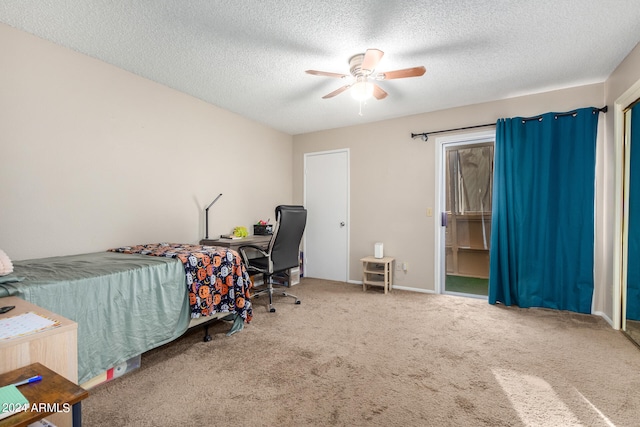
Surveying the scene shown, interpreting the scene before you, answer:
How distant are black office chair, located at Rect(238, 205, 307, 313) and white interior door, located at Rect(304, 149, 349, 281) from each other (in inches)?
50.6

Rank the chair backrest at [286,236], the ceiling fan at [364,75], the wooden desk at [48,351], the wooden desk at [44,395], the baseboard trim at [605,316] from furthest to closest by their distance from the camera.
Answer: the chair backrest at [286,236], the baseboard trim at [605,316], the ceiling fan at [364,75], the wooden desk at [48,351], the wooden desk at [44,395]

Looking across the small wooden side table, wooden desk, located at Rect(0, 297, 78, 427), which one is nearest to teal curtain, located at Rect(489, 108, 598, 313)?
the small wooden side table

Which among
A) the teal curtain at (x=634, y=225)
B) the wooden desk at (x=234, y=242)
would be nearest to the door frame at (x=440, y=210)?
the teal curtain at (x=634, y=225)

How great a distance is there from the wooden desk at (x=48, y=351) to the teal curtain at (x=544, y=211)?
3748 millimetres

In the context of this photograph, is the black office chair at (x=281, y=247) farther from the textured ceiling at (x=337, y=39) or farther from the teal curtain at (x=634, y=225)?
the teal curtain at (x=634, y=225)

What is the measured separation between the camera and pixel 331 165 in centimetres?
478

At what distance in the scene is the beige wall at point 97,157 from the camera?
222 centimetres

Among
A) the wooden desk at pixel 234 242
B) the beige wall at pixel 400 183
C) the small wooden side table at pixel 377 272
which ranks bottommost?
the small wooden side table at pixel 377 272

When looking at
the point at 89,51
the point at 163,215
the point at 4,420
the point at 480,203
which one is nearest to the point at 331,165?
the point at 480,203

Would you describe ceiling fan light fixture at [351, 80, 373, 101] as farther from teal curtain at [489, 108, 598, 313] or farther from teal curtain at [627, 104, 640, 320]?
teal curtain at [627, 104, 640, 320]

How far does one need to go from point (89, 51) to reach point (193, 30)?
3.41ft

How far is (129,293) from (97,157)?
1.42 meters

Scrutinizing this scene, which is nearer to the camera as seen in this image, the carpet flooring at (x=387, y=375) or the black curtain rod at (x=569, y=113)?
the carpet flooring at (x=387, y=375)

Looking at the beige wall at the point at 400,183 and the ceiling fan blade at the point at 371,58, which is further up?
the ceiling fan blade at the point at 371,58
